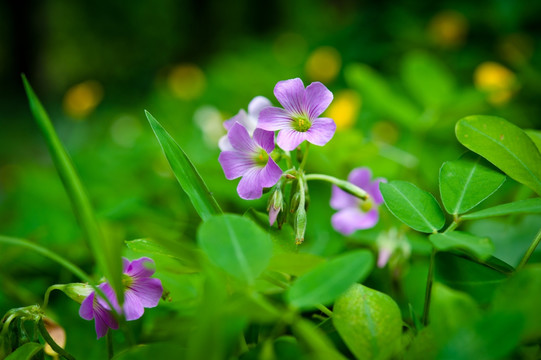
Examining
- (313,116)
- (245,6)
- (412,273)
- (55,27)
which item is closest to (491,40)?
(412,273)

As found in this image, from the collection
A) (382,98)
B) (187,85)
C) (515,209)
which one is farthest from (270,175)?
(187,85)

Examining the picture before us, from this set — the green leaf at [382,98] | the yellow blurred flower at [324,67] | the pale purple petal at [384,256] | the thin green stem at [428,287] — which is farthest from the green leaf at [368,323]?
the yellow blurred flower at [324,67]

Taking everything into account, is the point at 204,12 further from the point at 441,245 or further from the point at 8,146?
the point at 441,245

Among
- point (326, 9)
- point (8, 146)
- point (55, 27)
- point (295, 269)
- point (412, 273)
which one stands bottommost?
point (8, 146)

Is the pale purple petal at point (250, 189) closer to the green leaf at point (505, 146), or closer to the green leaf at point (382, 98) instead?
the green leaf at point (505, 146)

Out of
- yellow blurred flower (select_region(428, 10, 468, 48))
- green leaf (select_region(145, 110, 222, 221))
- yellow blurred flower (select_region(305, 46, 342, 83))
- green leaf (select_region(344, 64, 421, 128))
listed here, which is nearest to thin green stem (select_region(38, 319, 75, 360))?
green leaf (select_region(145, 110, 222, 221))

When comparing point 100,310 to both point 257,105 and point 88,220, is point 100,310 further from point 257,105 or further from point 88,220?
point 257,105
